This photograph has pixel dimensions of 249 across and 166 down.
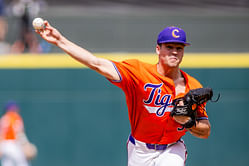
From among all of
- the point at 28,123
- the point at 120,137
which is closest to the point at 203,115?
the point at 120,137

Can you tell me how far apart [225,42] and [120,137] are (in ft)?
11.3

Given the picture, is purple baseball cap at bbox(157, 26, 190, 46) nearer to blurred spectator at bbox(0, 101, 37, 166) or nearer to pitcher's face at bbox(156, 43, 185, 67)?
pitcher's face at bbox(156, 43, 185, 67)

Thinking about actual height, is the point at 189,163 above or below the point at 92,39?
below

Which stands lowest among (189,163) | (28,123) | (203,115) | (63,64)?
(189,163)

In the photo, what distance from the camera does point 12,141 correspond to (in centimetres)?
954

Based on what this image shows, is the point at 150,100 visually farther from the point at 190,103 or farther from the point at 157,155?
the point at 157,155

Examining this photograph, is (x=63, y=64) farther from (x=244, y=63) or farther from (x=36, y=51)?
(x=244, y=63)

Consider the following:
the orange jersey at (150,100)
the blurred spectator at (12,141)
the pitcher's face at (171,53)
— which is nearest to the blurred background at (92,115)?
the blurred spectator at (12,141)

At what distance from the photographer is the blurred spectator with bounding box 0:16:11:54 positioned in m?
10.8

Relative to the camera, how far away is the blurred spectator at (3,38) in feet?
35.6

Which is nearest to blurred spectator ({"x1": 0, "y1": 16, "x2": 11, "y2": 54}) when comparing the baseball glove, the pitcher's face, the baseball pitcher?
the baseball pitcher

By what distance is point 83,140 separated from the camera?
1033 centimetres

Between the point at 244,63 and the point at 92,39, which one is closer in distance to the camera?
the point at 244,63

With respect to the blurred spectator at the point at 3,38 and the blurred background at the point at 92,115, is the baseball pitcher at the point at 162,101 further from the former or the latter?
the blurred spectator at the point at 3,38
